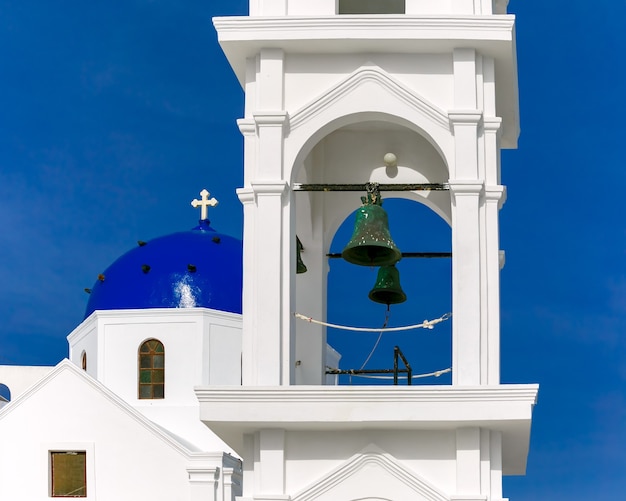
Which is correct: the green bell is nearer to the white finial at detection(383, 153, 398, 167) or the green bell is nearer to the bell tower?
the bell tower

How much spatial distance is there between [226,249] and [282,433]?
19274 mm

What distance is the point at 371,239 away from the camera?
Result: 17.9 metres

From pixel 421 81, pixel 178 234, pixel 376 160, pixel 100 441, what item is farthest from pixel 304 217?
pixel 178 234

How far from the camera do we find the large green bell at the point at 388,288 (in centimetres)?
1959

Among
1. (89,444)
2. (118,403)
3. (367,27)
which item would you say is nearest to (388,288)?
(367,27)

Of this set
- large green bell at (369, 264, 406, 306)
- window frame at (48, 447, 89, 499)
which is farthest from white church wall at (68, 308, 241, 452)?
large green bell at (369, 264, 406, 306)

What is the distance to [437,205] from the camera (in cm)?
1923

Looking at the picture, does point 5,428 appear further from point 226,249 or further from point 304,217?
point 304,217

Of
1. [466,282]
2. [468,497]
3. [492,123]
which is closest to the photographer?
[468,497]

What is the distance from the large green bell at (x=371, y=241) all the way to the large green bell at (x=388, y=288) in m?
1.20

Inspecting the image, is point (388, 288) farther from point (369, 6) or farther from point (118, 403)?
point (118, 403)

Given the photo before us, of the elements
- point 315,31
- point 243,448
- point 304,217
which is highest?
point 315,31

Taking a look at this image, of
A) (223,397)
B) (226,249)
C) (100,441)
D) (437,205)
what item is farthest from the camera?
(226,249)

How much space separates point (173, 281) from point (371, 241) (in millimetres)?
17767
